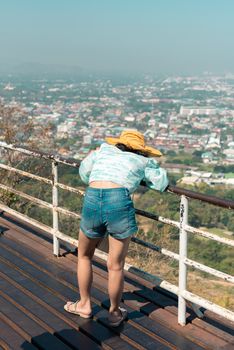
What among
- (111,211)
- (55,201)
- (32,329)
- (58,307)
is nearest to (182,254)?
(111,211)

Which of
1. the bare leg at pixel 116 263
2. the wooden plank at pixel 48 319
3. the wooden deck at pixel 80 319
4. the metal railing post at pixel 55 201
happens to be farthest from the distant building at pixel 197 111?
the bare leg at pixel 116 263

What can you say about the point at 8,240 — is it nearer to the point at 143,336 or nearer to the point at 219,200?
the point at 143,336

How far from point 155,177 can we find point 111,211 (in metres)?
0.39

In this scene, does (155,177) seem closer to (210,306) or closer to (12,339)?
(210,306)

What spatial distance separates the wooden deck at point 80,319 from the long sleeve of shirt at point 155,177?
0.98m

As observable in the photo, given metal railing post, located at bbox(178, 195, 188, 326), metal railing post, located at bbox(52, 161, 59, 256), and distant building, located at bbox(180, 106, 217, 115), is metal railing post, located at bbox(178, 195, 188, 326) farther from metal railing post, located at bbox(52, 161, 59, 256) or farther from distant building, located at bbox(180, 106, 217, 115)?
distant building, located at bbox(180, 106, 217, 115)

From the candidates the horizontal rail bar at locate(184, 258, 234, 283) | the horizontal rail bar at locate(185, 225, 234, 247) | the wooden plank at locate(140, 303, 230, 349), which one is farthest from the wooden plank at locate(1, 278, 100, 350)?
the horizontal rail bar at locate(185, 225, 234, 247)

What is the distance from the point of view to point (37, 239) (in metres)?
5.15

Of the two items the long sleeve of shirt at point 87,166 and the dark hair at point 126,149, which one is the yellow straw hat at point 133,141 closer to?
the dark hair at point 126,149

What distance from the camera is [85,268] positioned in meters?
3.39

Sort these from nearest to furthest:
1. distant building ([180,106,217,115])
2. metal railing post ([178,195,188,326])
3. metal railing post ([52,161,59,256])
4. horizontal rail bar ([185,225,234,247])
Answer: horizontal rail bar ([185,225,234,247]), metal railing post ([178,195,188,326]), metal railing post ([52,161,59,256]), distant building ([180,106,217,115])

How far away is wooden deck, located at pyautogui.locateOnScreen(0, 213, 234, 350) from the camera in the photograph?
3166mm

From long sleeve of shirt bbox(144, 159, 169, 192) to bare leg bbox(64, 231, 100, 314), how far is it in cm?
53

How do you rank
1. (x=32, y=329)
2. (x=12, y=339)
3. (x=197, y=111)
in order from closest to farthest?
(x=12, y=339) → (x=32, y=329) → (x=197, y=111)
